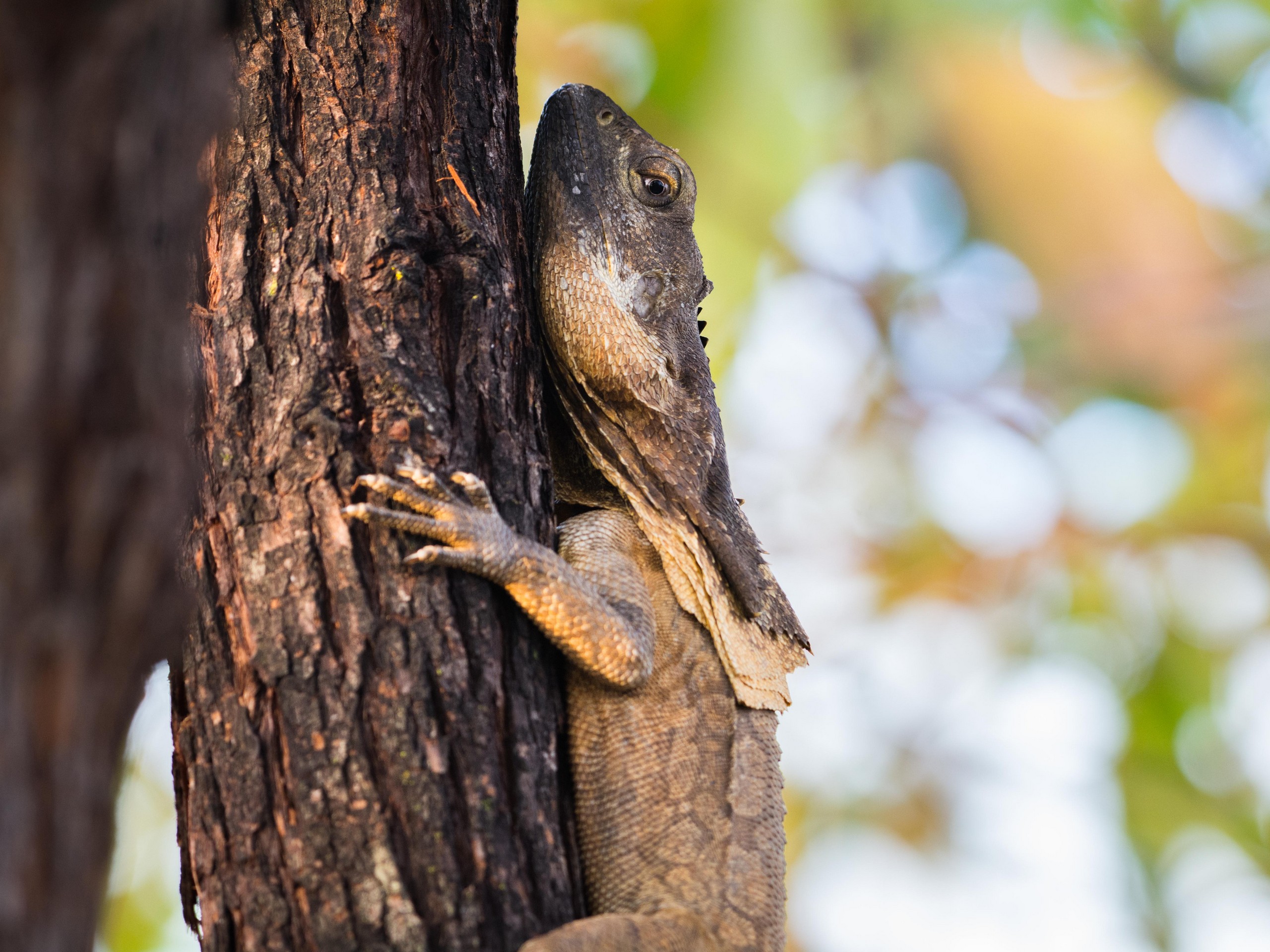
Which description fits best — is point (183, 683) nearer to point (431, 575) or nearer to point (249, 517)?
point (249, 517)

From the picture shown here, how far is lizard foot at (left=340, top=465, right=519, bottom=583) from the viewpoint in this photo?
2.81 meters

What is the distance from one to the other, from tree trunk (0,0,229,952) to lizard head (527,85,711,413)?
2.41m

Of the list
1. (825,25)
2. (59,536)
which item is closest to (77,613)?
(59,536)

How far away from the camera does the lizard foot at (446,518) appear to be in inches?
111

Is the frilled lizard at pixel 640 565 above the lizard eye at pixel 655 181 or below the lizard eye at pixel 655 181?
below

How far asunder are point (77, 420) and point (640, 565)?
2643 mm

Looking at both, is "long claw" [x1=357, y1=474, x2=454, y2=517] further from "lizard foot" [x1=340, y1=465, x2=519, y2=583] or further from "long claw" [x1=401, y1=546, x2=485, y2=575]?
"long claw" [x1=401, y1=546, x2=485, y2=575]

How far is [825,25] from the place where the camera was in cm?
1190

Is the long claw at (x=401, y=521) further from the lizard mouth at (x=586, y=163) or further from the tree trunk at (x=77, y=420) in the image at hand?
the lizard mouth at (x=586, y=163)

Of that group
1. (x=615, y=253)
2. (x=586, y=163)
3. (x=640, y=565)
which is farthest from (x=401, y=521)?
(x=586, y=163)

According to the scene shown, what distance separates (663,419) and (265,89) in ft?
6.09

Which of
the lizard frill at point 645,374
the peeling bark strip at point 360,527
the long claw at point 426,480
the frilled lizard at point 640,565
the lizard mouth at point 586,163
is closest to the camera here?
the peeling bark strip at point 360,527

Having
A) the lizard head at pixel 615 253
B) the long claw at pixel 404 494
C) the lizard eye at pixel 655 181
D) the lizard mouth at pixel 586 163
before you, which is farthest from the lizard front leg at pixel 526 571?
the lizard eye at pixel 655 181

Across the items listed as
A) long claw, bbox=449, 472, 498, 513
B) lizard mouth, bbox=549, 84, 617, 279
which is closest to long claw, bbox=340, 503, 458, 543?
long claw, bbox=449, 472, 498, 513
